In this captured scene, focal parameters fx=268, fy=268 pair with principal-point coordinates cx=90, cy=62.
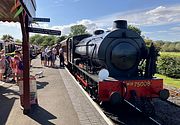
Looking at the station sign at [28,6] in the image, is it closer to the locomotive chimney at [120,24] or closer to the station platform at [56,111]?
the locomotive chimney at [120,24]

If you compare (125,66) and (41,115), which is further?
(125,66)

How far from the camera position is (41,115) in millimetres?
7762

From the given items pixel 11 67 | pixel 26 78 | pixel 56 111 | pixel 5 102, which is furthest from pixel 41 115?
pixel 11 67

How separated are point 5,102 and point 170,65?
14.6 m

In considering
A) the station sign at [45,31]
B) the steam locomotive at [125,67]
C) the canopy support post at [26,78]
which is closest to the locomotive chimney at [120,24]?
the steam locomotive at [125,67]

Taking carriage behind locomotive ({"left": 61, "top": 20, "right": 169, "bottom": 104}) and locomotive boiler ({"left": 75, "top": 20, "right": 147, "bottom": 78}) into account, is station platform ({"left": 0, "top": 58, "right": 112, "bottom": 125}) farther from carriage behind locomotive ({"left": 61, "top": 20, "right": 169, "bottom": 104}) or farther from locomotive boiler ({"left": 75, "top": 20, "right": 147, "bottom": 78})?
locomotive boiler ({"left": 75, "top": 20, "right": 147, "bottom": 78})

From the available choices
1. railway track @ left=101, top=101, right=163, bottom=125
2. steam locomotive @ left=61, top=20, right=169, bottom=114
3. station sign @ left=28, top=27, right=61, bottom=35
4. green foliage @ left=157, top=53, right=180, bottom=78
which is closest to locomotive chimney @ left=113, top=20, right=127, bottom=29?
steam locomotive @ left=61, top=20, right=169, bottom=114

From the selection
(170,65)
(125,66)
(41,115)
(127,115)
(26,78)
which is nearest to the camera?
(41,115)

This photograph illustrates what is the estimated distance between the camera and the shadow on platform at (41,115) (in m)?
7.14

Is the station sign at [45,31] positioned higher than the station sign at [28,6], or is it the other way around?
the station sign at [28,6]

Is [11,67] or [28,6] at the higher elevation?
[28,6]

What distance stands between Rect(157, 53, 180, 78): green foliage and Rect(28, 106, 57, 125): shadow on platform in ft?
46.4

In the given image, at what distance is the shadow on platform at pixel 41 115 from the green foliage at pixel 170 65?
14.2m

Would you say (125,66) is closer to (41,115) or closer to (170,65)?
(41,115)
